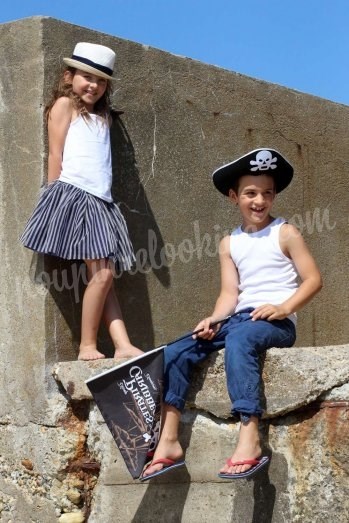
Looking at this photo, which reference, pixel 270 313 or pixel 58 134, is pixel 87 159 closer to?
pixel 58 134

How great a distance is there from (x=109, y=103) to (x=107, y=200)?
500mm

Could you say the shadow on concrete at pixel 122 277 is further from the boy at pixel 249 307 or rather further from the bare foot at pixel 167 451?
the bare foot at pixel 167 451

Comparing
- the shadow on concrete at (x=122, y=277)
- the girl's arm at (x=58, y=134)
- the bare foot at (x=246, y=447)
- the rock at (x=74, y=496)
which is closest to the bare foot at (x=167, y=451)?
the bare foot at (x=246, y=447)

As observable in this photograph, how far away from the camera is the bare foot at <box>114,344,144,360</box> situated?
4.59 metres

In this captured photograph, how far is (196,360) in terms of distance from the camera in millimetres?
4125

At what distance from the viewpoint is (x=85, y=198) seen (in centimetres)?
459

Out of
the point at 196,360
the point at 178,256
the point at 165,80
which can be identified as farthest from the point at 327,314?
the point at 196,360

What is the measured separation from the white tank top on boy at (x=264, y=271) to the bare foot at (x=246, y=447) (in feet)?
1.77

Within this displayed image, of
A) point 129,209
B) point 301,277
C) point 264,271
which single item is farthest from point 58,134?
point 301,277

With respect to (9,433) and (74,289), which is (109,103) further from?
(9,433)

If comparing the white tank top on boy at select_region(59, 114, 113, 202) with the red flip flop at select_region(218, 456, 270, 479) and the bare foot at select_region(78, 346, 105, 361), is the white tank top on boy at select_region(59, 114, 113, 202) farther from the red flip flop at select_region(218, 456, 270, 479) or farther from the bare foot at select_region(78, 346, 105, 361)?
the red flip flop at select_region(218, 456, 270, 479)

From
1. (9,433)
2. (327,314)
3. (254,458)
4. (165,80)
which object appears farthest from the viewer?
(327,314)

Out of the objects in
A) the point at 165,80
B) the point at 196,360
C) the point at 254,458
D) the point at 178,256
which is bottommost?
the point at 254,458

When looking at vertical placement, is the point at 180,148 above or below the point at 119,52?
below
